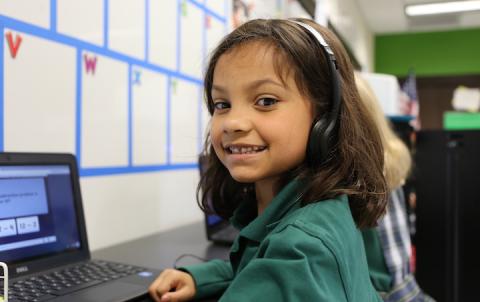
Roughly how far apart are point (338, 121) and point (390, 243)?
561 mm

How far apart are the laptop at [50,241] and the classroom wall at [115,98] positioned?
0.09 m

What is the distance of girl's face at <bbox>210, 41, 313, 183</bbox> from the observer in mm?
613

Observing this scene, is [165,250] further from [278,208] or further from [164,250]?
[278,208]

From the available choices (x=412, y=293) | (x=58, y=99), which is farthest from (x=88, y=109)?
(x=412, y=293)

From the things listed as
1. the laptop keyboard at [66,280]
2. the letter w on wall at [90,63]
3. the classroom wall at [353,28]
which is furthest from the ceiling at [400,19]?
the laptop keyboard at [66,280]

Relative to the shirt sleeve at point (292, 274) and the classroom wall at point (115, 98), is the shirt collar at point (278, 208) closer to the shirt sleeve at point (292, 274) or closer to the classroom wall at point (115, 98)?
the shirt sleeve at point (292, 274)

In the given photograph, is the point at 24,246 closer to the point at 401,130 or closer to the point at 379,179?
the point at 379,179

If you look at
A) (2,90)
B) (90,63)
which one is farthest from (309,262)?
(90,63)

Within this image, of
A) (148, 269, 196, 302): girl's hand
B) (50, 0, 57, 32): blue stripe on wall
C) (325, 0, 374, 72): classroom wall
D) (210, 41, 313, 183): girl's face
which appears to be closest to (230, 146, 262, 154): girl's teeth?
(210, 41, 313, 183): girl's face

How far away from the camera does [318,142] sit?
2.06 feet

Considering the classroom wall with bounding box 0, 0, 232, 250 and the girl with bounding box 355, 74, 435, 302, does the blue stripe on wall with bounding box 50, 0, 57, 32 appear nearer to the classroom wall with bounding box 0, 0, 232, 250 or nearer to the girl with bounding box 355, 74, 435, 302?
the classroom wall with bounding box 0, 0, 232, 250

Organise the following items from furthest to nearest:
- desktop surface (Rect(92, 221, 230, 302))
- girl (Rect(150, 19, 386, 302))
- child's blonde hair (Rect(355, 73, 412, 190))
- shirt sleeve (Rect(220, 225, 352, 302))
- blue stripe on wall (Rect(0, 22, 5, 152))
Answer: child's blonde hair (Rect(355, 73, 412, 190))
desktop surface (Rect(92, 221, 230, 302))
blue stripe on wall (Rect(0, 22, 5, 152))
girl (Rect(150, 19, 386, 302))
shirt sleeve (Rect(220, 225, 352, 302))

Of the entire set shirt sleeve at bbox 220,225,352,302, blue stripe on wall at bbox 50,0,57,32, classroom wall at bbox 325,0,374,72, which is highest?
classroom wall at bbox 325,0,374,72

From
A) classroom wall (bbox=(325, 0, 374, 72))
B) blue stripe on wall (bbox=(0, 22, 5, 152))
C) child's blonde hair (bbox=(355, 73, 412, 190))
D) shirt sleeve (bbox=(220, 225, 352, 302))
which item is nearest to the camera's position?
shirt sleeve (bbox=(220, 225, 352, 302))
